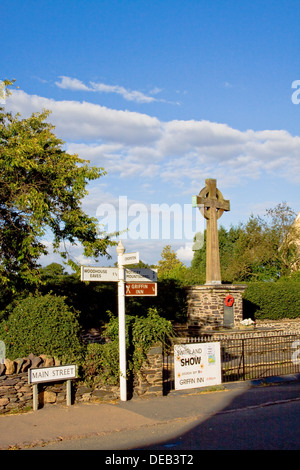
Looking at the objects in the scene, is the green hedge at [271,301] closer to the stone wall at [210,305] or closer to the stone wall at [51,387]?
the stone wall at [210,305]

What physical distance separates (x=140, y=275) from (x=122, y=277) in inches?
21.2

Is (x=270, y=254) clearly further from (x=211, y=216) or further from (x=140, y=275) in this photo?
(x=140, y=275)

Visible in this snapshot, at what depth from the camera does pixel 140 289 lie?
11.9 metres

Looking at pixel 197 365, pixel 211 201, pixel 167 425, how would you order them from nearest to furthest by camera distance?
1. pixel 167 425
2. pixel 197 365
3. pixel 211 201

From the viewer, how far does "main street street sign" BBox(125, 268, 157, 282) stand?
39.1 feet

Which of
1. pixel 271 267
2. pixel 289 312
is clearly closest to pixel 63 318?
pixel 289 312

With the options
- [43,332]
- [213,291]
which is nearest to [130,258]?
[43,332]

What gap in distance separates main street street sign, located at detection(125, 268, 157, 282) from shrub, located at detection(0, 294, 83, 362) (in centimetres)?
172

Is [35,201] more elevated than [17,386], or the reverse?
[35,201]

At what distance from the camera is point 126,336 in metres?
11.8

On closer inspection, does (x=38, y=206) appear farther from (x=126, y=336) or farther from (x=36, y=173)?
(x=126, y=336)

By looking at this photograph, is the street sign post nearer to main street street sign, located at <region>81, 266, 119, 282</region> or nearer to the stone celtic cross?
main street street sign, located at <region>81, 266, 119, 282</region>

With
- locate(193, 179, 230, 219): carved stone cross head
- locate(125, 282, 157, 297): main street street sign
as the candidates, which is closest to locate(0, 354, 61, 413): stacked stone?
locate(125, 282, 157, 297): main street street sign

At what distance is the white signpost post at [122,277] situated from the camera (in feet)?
37.1
